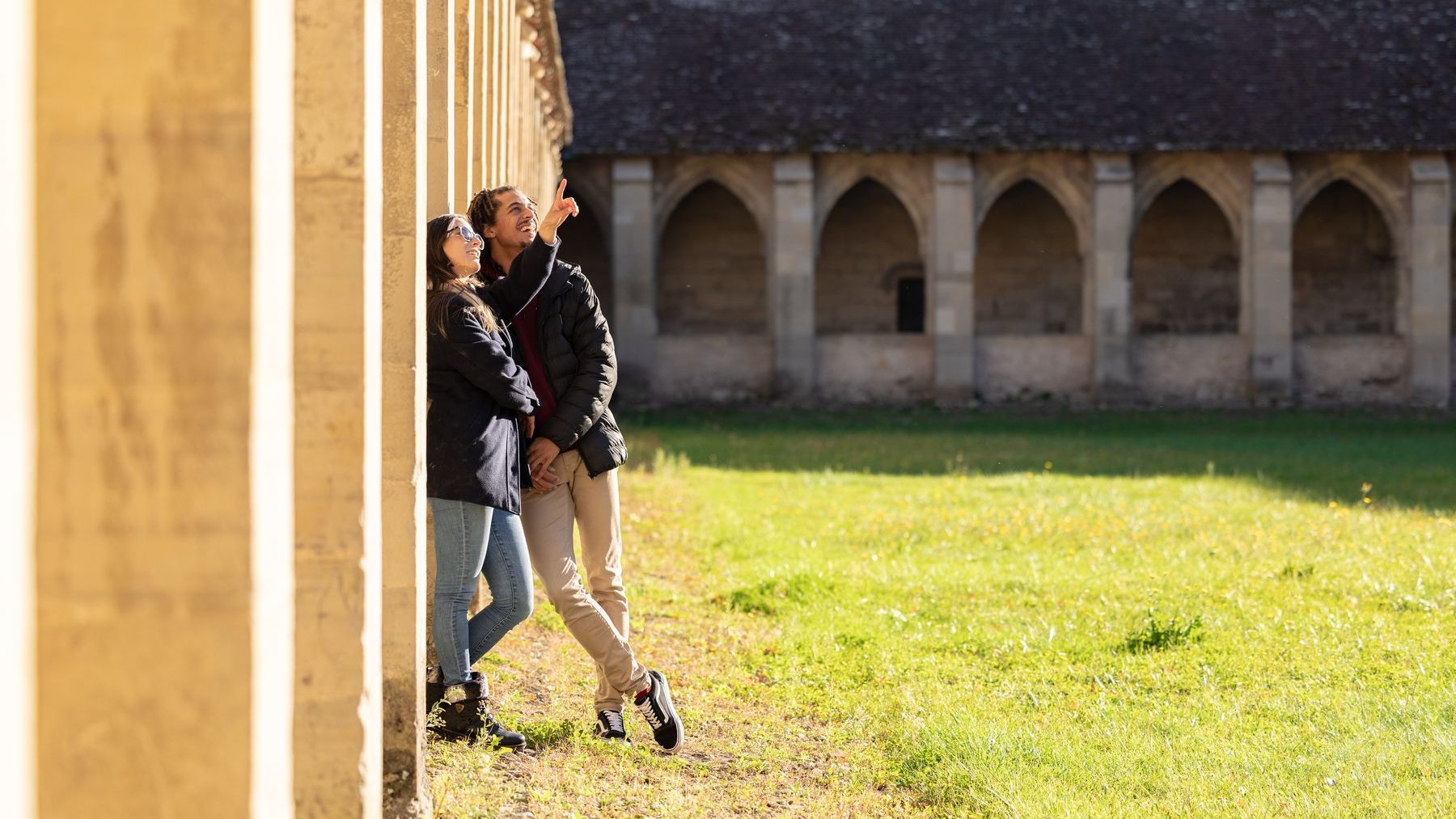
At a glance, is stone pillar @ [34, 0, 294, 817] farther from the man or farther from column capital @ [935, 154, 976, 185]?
column capital @ [935, 154, 976, 185]

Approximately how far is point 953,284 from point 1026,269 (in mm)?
3816

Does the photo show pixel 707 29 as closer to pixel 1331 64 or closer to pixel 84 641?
pixel 1331 64

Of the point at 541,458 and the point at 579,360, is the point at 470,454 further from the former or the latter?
the point at 579,360

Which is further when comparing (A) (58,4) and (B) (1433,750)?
(B) (1433,750)

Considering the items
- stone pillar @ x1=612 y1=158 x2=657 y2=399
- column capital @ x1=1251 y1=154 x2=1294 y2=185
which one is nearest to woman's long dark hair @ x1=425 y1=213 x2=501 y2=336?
stone pillar @ x1=612 y1=158 x2=657 y2=399

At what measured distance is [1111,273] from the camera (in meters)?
27.3

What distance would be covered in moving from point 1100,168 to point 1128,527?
16974 mm

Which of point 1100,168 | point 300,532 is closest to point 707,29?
point 1100,168

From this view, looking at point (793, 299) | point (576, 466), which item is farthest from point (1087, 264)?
point (576, 466)

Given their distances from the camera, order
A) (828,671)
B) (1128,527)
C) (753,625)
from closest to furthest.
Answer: (828,671), (753,625), (1128,527)

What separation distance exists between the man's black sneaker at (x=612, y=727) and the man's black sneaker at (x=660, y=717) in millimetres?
153

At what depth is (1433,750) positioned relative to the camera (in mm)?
5176

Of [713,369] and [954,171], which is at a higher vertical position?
[954,171]

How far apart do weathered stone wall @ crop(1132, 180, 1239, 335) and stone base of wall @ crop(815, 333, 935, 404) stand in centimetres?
561
